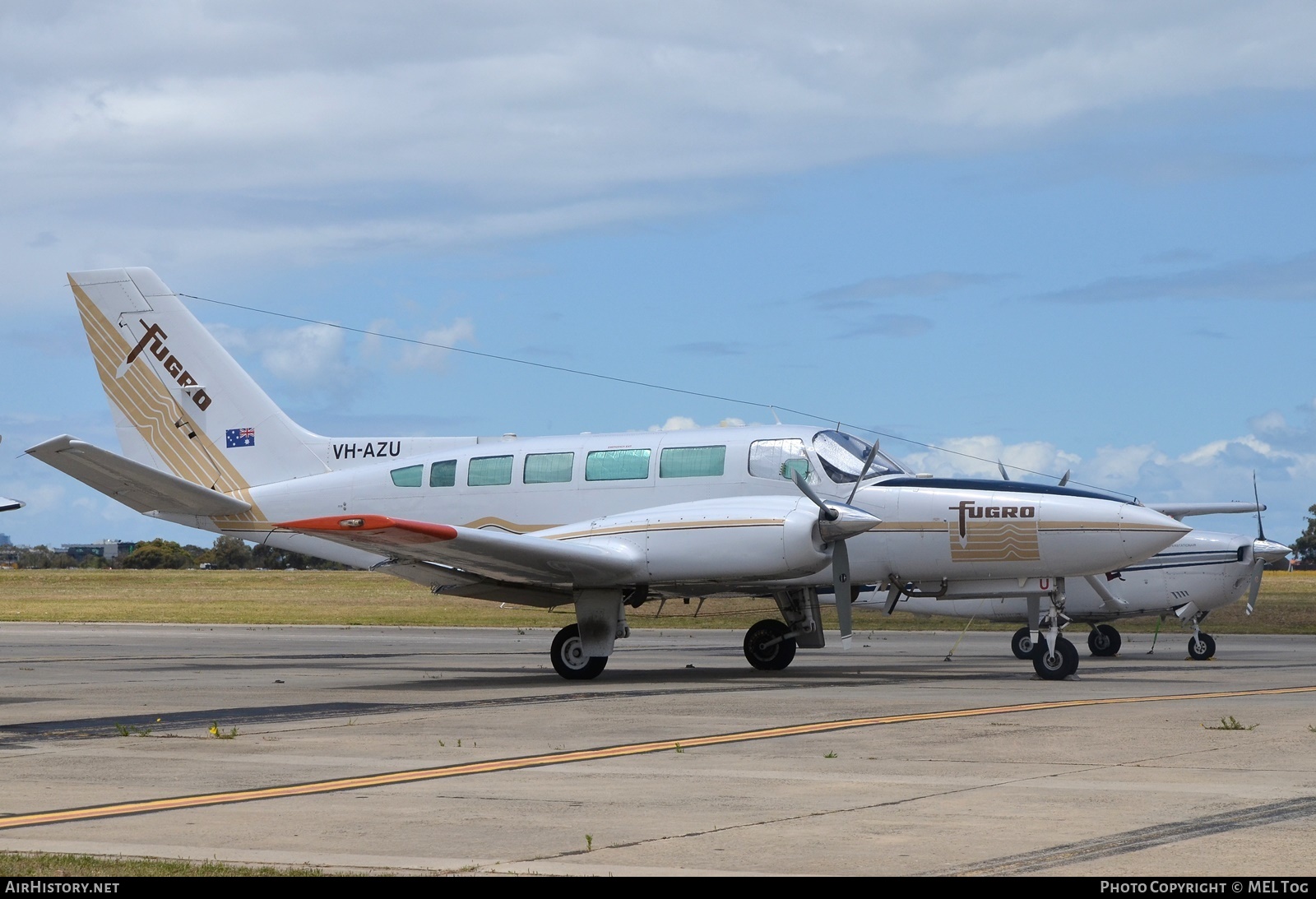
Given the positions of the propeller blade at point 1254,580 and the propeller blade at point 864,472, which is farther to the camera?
the propeller blade at point 1254,580

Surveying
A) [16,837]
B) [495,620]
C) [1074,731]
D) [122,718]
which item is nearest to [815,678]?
[1074,731]

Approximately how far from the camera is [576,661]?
2000 centimetres

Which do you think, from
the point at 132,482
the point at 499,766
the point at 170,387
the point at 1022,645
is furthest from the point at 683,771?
the point at 170,387

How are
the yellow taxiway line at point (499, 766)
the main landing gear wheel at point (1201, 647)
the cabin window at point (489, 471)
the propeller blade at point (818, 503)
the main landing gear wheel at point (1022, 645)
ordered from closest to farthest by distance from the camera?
1. the yellow taxiway line at point (499, 766)
2. the propeller blade at point (818, 503)
3. the cabin window at point (489, 471)
4. the main landing gear wheel at point (1022, 645)
5. the main landing gear wheel at point (1201, 647)

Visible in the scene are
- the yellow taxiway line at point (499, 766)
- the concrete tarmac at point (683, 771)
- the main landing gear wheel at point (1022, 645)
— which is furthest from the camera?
the main landing gear wheel at point (1022, 645)

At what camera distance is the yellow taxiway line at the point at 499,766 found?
871 cm

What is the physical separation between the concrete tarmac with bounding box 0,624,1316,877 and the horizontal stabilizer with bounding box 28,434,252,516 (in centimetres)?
286

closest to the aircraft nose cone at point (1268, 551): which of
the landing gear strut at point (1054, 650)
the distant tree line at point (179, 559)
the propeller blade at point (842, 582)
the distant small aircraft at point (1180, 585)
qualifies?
the distant small aircraft at point (1180, 585)

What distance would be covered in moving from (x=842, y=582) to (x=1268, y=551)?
12669mm

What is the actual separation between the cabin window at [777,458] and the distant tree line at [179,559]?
3312 inches

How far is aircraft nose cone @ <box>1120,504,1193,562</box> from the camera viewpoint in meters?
18.9

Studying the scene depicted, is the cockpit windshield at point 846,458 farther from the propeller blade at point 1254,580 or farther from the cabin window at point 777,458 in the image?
the propeller blade at point 1254,580

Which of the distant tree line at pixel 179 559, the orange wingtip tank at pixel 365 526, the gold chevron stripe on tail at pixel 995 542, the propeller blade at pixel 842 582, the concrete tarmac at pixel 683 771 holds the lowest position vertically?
the concrete tarmac at pixel 683 771

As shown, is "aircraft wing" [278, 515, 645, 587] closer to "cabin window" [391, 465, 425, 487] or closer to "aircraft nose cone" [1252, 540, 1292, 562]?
"cabin window" [391, 465, 425, 487]
